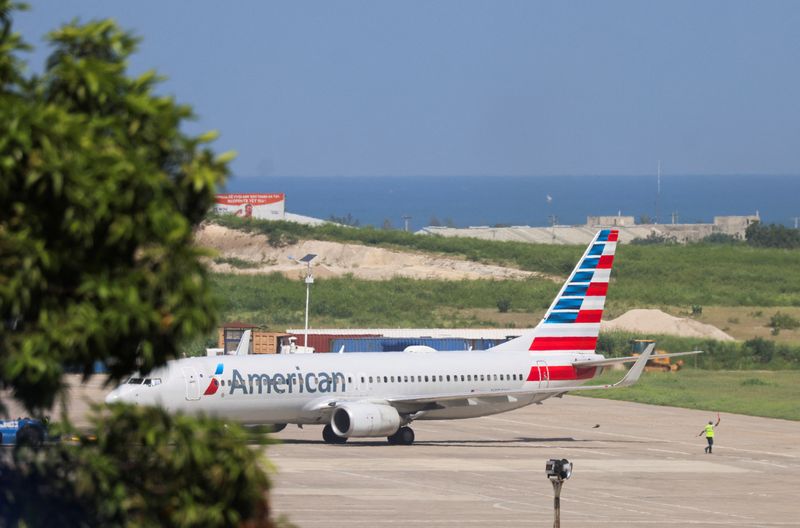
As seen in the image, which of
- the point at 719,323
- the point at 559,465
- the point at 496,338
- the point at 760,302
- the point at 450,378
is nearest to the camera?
the point at 559,465

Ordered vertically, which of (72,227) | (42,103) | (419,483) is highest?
(42,103)

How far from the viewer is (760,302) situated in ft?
436

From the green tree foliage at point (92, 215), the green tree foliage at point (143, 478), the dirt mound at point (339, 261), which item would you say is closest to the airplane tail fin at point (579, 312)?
the green tree foliage at point (143, 478)

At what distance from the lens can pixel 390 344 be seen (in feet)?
279

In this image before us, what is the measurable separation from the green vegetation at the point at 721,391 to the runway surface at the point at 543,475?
4.39 metres

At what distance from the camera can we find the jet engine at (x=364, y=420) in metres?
52.8

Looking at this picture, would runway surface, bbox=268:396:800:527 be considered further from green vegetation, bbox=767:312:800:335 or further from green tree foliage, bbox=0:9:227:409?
green vegetation, bbox=767:312:800:335

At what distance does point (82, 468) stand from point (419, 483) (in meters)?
30.9

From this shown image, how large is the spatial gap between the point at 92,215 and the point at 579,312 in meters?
47.3

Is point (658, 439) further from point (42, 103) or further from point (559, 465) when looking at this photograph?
point (42, 103)

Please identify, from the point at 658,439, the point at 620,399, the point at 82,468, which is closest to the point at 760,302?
the point at 620,399

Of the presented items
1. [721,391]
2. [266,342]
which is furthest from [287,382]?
[266,342]

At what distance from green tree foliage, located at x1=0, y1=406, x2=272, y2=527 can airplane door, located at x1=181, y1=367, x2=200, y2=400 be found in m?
36.9

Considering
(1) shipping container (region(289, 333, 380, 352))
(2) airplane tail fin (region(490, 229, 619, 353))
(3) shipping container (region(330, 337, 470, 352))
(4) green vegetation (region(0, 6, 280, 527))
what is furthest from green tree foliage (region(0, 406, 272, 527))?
(1) shipping container (region(289, 333, 380, 352))
